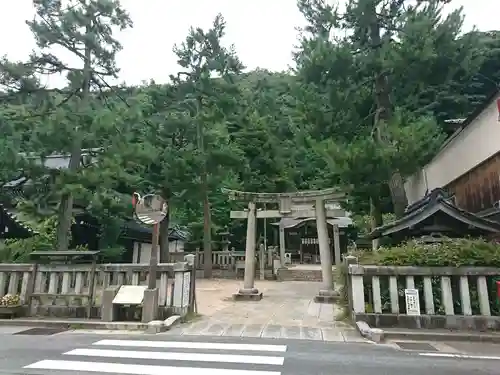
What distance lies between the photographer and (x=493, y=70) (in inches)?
950

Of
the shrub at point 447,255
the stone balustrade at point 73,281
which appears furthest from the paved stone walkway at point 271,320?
the shrub at point 447,255

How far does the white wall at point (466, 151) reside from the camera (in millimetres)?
10422

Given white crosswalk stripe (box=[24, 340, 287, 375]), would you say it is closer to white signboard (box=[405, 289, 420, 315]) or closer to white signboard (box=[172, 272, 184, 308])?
white signboard (box=[172, 272, 184, 308])

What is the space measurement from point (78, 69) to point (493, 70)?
24.9 meters

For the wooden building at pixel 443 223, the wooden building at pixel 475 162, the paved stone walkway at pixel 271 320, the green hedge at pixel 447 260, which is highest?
the wooden building at pixel 475 162

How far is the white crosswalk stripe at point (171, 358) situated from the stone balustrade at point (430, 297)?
226cm

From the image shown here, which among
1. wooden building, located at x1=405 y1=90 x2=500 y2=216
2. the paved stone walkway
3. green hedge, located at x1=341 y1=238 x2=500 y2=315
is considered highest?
wooden building, located at x1=405 y1=90 x2=500 y2=216

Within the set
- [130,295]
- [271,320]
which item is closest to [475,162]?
[271,320]

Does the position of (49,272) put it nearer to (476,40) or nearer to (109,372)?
(109,372)

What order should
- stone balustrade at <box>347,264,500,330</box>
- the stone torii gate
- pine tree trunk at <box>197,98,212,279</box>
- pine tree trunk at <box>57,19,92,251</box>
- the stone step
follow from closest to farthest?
stone balustrade at <box>347,264,500,330</box> → pine tree trunk at <box>57,19,92,251</box> → the stone torii gate → pine tree trunk at <box>197,98,212,279</box> → the stone step

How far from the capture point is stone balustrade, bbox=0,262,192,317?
792cm

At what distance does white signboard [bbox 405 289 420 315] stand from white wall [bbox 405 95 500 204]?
18.8 feet

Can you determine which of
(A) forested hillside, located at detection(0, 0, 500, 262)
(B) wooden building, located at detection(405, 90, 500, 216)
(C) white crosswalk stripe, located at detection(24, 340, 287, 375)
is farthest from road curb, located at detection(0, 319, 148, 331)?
(B) wooden building, located at detection(405, 90, 500, 216)

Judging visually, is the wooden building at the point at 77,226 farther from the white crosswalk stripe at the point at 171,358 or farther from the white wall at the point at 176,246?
the white crosswalk stripe at the point at 171,358
